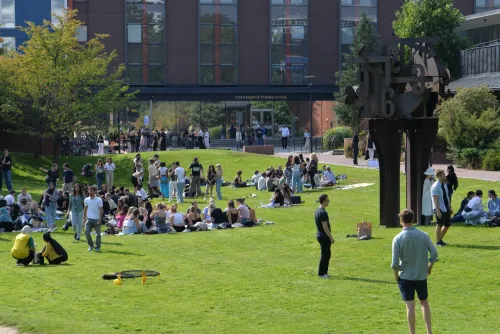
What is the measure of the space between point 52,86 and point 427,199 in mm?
30301

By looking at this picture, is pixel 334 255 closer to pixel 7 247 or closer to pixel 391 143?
pixel 391 143

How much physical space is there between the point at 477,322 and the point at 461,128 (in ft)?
98.6

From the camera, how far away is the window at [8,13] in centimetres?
8044

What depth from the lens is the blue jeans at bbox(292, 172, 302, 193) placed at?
1583 inches

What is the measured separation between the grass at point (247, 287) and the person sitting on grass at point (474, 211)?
2.50 feet

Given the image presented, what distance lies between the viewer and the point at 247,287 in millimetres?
19125

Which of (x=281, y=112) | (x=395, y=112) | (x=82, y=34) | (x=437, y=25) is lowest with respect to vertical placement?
(x=395, y=112)

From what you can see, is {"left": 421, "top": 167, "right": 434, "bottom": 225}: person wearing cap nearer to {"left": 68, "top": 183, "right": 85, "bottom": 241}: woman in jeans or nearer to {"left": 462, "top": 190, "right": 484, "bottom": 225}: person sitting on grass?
{"left": 462, "top": 190, "right": 484, "bottom": 225}: person sitting on grass

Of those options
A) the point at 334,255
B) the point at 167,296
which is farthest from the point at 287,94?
the point at 167,296

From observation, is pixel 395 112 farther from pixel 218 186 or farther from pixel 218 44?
pixel 218 44

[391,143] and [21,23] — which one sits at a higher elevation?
[21,23]

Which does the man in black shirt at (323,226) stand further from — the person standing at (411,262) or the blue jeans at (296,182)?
the blue jeans at (296,182)

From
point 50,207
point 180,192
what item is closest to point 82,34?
point 180,192

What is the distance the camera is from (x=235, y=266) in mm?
22172
